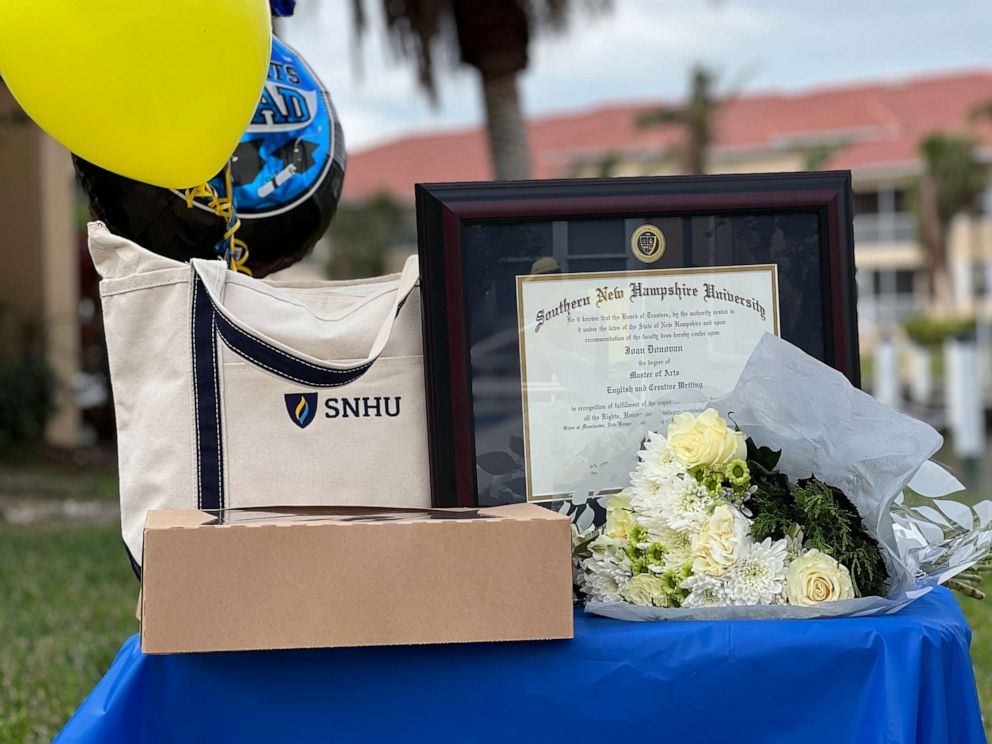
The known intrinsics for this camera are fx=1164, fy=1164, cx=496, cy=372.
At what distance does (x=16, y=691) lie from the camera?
346 cm

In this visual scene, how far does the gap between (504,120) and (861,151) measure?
98.2ft

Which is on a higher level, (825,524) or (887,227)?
(887,227)

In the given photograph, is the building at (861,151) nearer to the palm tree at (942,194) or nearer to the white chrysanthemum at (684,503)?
the palm tree at (942,194)

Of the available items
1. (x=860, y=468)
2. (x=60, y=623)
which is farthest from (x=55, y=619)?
(x=860, y=468)

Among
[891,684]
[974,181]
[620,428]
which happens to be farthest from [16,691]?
[974,181]

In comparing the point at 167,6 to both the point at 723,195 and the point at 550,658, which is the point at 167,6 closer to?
the point at 723,195

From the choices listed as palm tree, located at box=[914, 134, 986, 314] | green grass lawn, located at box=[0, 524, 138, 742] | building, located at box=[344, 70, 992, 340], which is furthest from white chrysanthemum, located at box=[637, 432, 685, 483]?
palm tree, located at box=[914, 134, 986, 314]

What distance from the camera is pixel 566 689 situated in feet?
4.56

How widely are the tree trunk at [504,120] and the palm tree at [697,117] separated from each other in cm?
1220

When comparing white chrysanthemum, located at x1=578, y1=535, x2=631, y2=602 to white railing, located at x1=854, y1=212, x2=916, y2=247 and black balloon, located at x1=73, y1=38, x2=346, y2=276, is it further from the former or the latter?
white railing, located at x1=854, y1=212, x2=916, y2=247

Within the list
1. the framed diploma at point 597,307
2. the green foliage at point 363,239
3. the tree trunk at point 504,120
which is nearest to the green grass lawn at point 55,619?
the framed diploma at point 597,307

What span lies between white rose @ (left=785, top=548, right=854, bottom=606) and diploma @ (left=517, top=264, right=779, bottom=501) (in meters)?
0.26

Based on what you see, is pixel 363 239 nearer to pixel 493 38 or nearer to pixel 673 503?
pixel 493 38

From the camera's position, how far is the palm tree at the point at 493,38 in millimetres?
7297
